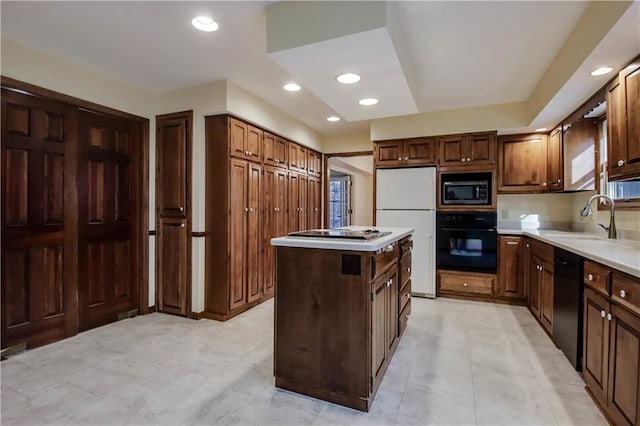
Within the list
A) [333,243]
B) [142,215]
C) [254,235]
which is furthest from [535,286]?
[142,215]

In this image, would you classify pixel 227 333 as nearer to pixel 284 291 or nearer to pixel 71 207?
pixel 284 291

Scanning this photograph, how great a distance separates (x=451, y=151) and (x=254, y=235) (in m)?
2.76

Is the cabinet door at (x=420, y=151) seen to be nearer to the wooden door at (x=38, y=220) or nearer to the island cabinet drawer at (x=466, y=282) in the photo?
the island cabinet drawer at (x=466, y=282)

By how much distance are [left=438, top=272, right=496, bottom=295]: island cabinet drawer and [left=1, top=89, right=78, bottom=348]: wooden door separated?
13.5ft

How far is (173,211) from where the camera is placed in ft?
11.6

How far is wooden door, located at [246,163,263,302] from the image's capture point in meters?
A: 3.69

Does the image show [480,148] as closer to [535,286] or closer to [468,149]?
[468,149]

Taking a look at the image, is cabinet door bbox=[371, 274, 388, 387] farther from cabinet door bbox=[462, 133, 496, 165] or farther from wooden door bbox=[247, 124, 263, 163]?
cabinet door bbox=[462, 133, 496, 165]

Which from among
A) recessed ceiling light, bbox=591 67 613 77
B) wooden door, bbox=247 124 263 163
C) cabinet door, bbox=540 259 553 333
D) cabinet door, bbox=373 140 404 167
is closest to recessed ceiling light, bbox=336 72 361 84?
wooden door, bbox=247 124 263 163

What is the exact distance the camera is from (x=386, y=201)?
14.5ft

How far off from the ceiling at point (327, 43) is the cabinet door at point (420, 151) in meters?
0.93

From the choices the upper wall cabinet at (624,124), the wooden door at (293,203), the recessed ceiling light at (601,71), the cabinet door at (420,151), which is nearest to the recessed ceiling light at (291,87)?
the wooden door at (293,203)

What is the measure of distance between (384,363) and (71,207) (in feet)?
9.90

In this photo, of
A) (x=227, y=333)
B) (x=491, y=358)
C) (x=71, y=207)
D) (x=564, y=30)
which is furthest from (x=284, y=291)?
(x=564, y=30)
